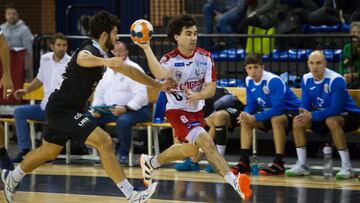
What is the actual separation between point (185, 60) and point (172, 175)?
2694 mm

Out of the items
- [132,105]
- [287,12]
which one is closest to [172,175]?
[132,105]

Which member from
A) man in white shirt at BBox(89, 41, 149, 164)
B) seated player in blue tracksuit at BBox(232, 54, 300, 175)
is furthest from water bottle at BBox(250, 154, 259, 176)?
man in white shirt at BBox(89, 41, 149, 164)

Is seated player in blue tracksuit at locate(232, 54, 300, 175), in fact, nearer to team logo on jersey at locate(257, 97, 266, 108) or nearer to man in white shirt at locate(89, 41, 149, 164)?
team logo on jersey at locate(257, 97, 266, 108)

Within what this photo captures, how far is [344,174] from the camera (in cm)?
1205

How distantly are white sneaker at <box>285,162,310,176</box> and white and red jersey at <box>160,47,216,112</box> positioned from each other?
8.35 ft

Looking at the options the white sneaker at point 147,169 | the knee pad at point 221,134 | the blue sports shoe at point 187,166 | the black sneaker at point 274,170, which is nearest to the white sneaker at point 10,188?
the white sneaker at point 147,169

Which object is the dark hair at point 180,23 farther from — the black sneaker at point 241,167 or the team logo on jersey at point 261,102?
the black sneaker at point 241,167

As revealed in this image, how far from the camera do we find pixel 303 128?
12484 millimetres

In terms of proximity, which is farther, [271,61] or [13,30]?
[13,30]

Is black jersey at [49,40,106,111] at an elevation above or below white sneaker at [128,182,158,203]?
above

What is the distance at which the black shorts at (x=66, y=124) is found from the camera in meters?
9.66

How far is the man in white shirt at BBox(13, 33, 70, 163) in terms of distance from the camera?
14.1 m

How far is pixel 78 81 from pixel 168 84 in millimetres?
872

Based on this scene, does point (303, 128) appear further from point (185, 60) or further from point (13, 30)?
point (13, 30)
